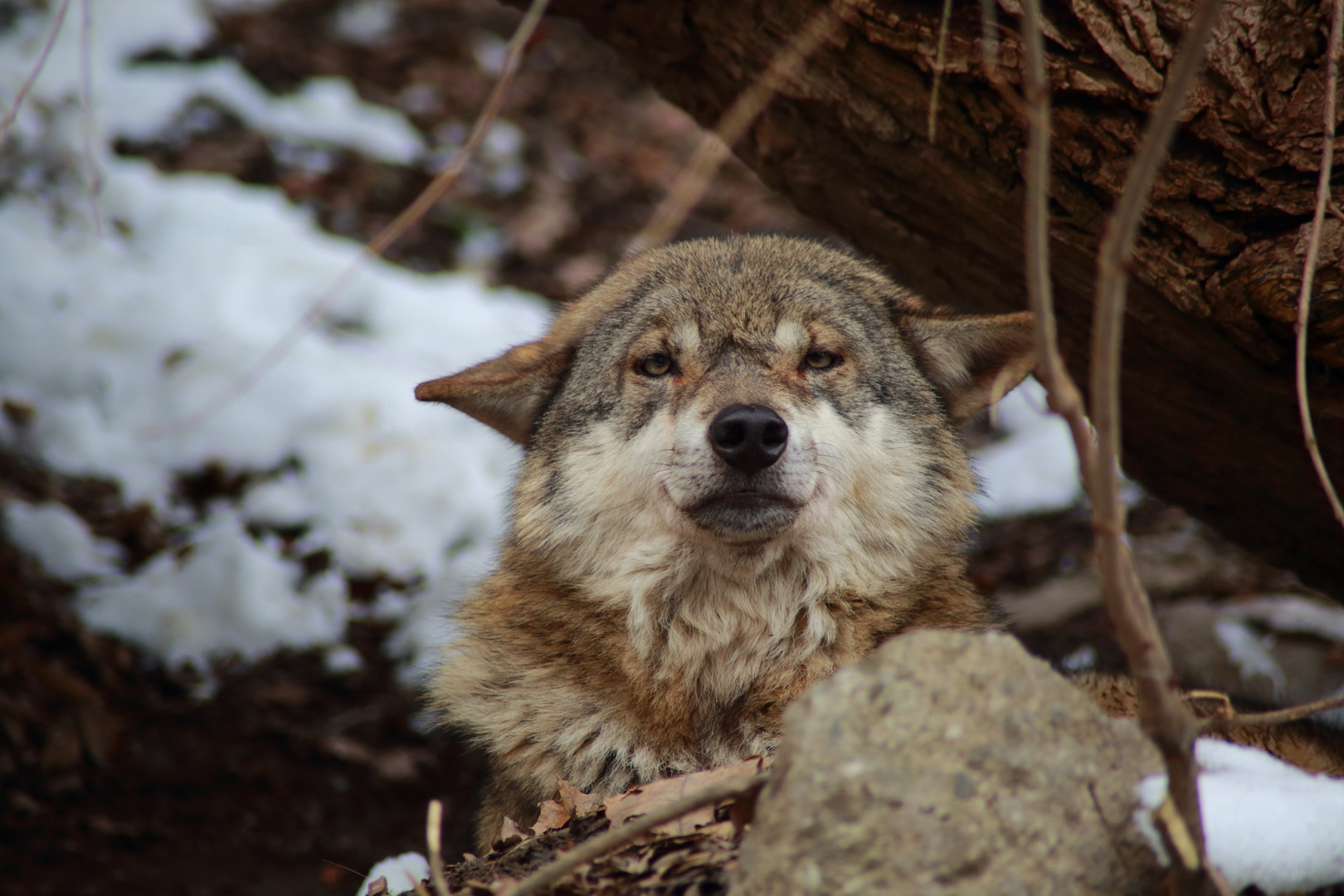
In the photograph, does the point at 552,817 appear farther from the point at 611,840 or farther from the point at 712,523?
the point at 611,840

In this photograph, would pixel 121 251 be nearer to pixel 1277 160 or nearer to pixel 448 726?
pixel 448 726

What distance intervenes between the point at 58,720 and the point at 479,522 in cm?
257

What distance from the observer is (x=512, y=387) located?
13.7ft

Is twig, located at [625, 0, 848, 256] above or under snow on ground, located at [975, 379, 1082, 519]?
under

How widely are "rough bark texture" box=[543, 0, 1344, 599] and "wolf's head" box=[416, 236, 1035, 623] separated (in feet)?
1.31

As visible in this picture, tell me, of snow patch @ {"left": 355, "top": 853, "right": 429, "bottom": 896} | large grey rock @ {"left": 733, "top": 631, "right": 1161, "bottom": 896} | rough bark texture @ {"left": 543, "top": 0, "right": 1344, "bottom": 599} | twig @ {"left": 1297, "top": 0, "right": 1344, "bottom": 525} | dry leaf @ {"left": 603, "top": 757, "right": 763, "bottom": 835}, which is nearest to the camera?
large grey rock @ {"left": 733, "top": 631, "right": 1161, "bottom": 896}

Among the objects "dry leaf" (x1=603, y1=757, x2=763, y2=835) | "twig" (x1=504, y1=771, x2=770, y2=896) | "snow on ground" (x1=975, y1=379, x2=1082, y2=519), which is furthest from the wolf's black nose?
"snow on ground" (x1=975, y1=379, x2=1082, y2=519)

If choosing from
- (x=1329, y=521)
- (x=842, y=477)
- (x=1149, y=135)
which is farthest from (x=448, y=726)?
(x=1329, y=521)

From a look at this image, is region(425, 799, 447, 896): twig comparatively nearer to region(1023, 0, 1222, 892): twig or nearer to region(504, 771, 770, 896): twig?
region(504, 771, 770, 896): twig

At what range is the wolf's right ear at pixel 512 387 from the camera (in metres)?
4.07

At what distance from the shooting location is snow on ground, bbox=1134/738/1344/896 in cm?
217

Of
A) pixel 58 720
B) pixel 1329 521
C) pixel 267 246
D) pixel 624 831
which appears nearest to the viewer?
pixel 624 831

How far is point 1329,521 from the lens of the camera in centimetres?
423

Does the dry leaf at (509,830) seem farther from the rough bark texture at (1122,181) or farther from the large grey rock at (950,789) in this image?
the rough bark texture at (1122,181)
